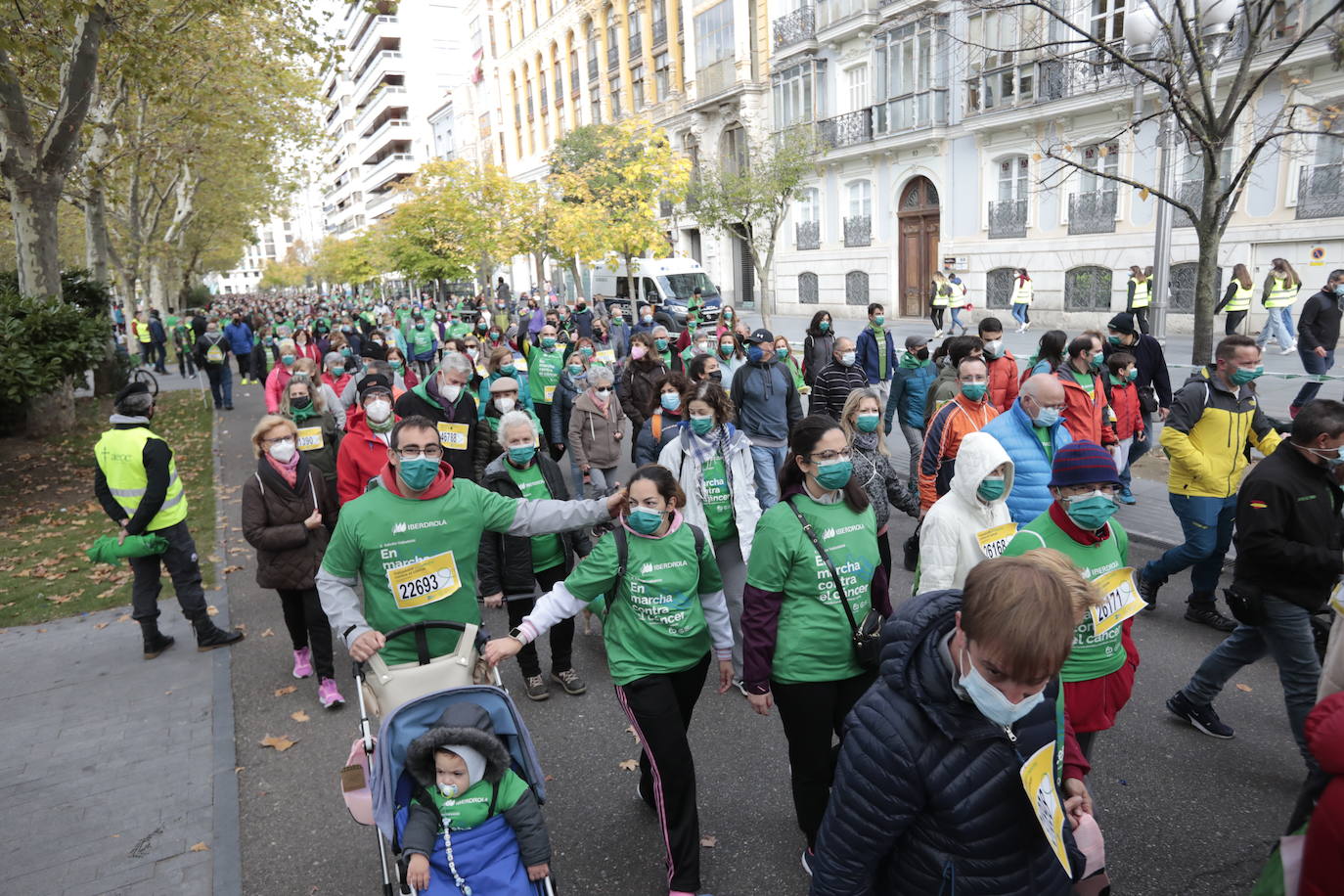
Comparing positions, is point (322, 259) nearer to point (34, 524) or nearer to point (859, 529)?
point (34, 524)

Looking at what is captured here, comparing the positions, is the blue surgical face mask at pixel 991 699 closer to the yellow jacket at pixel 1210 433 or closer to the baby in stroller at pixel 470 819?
the baby in stroller at pixel 470 819

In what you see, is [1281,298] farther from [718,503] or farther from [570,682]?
[570,682]

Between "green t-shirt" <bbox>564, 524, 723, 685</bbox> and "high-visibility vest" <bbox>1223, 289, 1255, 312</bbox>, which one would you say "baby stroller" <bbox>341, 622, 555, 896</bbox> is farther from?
"high-visibility vest" <bbox>1223, 289, 1255, 312</bbox>

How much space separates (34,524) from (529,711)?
831 cm

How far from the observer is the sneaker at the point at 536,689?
17.9ft

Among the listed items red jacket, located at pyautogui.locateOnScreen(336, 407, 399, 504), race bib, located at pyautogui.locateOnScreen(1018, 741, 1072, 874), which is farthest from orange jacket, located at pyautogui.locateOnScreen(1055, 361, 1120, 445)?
red jacket, located at pyautogui.locateOnScreen(336, 407, 399, 504)

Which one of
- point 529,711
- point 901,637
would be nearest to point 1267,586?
point 901,637

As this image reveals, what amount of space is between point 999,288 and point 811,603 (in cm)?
2476

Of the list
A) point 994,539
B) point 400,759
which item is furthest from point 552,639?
point 994,539

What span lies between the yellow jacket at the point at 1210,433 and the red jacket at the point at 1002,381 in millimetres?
2301

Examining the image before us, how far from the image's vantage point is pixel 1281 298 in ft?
51.1

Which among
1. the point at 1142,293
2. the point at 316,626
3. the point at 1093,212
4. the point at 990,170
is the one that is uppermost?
the point at 990,170

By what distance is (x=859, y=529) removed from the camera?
350 centimetres

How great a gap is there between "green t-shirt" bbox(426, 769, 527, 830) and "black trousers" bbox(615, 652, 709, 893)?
0.64 metres
